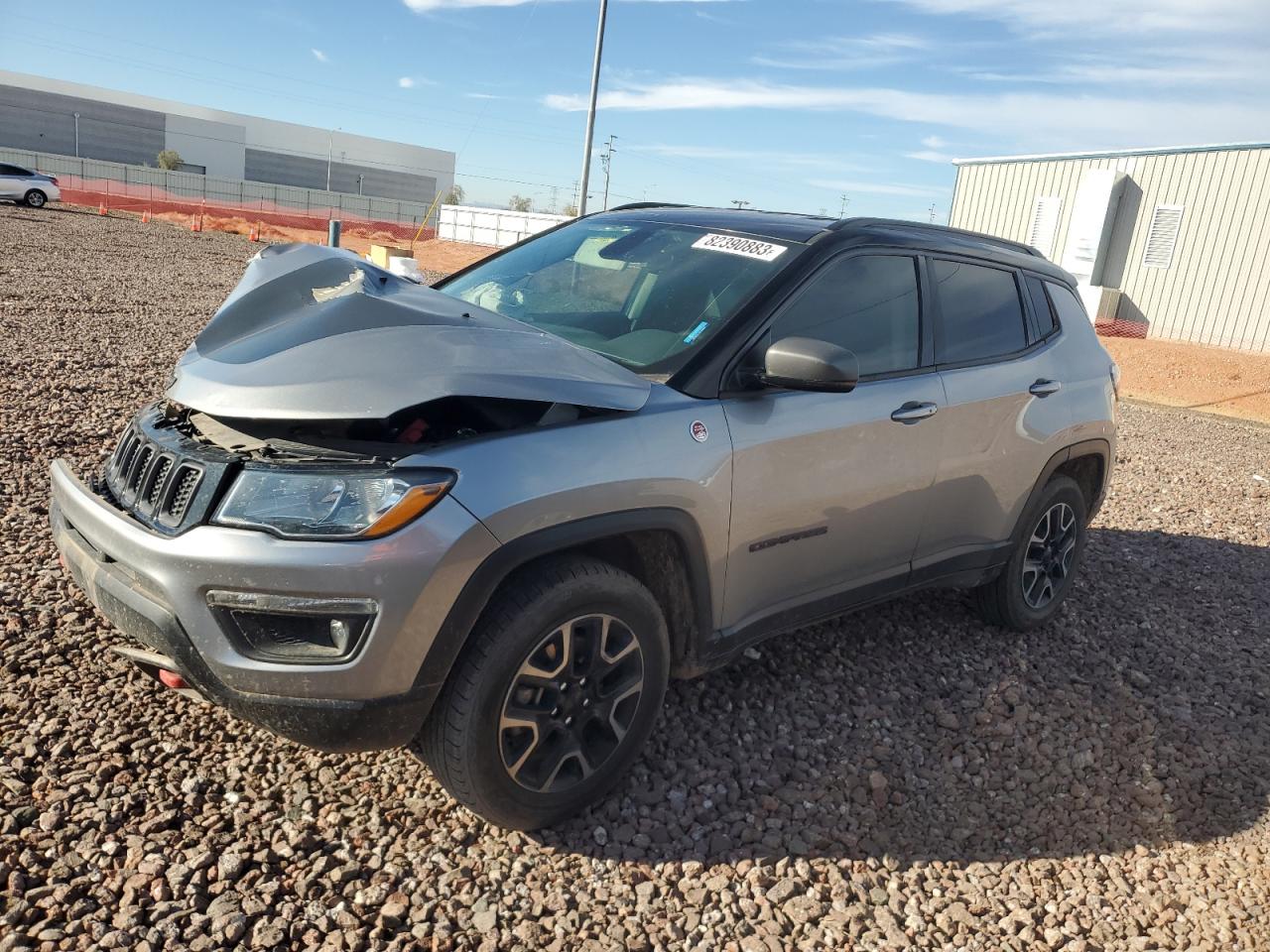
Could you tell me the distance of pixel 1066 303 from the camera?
191 inches

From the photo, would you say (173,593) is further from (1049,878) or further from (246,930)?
(1049,878)

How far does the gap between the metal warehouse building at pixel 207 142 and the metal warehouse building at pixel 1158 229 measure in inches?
2847

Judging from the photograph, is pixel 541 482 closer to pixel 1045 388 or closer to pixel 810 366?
pixel 810 366

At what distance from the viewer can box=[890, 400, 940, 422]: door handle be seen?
143 inches

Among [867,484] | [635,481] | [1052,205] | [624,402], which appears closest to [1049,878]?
[867,484]

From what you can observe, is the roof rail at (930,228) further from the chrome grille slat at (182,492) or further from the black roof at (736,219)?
the chrome grille slat at (182,492)

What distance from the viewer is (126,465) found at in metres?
2.89

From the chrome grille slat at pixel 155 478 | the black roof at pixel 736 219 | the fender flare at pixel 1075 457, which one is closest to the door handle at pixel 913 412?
the black roof at pixel 736 219

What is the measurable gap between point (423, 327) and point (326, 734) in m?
1.16

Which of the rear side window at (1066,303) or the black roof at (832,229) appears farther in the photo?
the rear side window at (1066,303)

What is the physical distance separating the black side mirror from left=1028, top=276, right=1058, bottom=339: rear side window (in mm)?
1988

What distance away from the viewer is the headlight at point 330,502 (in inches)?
93.8

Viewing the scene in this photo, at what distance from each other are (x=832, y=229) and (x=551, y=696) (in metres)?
2.08

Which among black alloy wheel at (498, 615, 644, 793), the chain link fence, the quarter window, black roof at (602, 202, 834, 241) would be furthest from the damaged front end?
the chain link fence
